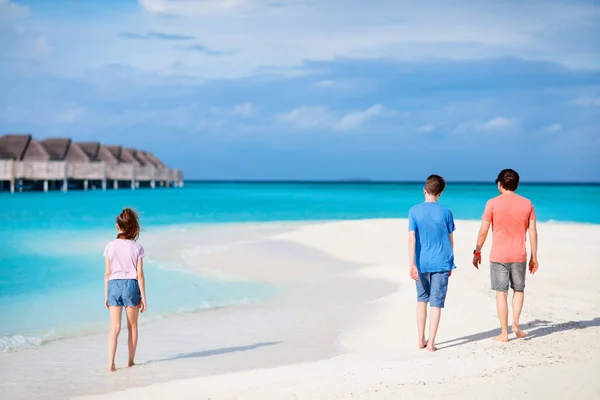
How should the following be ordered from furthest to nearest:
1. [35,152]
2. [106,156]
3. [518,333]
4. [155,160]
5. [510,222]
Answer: [155,160] → [106,156] → [35,152] → [518,333] → [510,222]

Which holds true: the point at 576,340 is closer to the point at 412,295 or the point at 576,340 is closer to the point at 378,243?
the point at 412,295

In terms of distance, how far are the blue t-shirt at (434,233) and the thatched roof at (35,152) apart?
215ft

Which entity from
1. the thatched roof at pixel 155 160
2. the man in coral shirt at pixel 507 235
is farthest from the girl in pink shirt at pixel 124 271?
the thatched roof at pixel 155 160

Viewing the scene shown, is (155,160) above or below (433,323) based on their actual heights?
above

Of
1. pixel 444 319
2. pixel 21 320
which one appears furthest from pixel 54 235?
pixel 444 319

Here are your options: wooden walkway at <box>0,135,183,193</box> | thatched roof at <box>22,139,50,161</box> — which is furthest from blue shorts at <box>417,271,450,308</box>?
thatched roof at <box>22,139,50,161</box>

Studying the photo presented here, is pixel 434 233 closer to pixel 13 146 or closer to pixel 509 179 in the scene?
pixel 509 179

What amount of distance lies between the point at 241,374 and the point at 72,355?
219 centimetres

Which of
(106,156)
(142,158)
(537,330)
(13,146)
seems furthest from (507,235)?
(142,158)

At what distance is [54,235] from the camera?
2525 centimetres

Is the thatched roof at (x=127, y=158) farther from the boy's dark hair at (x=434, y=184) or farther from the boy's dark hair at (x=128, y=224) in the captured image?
the boy's dark hair at (x=434, y=184)

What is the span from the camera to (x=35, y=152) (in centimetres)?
6569

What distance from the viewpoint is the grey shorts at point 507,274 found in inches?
251

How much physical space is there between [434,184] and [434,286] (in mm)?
970
